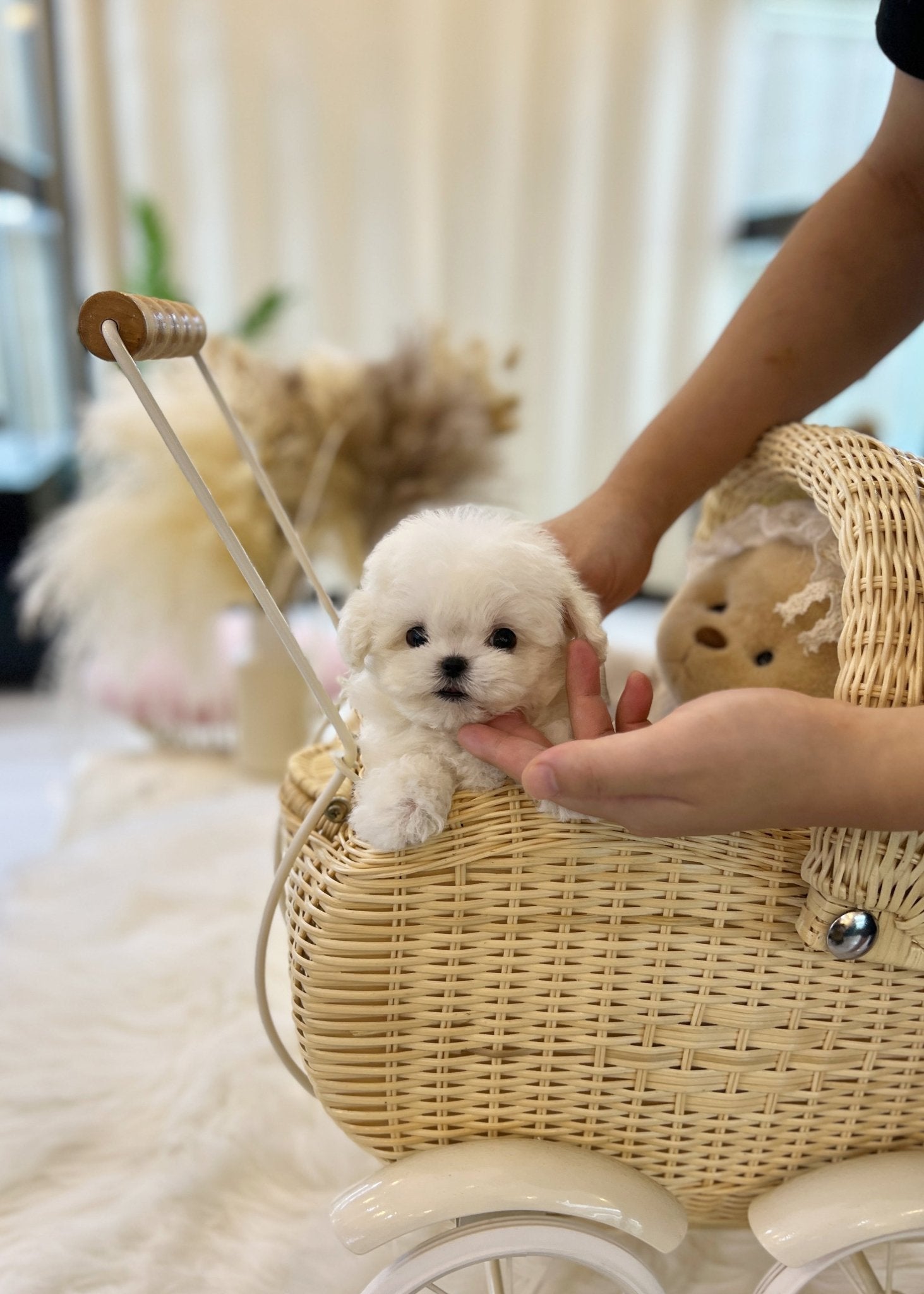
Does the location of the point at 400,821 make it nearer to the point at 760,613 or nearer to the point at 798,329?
the point at 760,613

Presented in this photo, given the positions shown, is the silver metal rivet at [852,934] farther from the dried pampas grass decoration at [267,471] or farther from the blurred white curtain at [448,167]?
the blurred white curtain at [448,167]

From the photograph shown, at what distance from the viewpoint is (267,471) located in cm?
140

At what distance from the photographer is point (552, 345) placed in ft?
8.70

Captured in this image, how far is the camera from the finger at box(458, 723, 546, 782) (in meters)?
0.57

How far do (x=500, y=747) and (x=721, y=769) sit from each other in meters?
0.14

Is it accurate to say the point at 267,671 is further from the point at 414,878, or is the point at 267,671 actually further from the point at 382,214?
the point at 382,214

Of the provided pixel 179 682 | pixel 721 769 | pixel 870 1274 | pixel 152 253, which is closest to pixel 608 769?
pixel 721 769

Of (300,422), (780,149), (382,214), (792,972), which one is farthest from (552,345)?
(792,972)

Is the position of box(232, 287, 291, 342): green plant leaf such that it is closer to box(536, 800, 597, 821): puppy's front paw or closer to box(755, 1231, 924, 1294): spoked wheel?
box(536, 800, 597, 821): puppy's front paw

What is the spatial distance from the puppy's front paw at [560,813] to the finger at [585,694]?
46mm

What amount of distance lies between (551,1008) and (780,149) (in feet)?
8.24

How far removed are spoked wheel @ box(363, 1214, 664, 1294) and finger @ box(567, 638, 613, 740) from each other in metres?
0.30

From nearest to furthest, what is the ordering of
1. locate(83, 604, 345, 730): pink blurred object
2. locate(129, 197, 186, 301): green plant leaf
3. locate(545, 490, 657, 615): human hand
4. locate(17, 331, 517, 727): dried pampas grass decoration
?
locate(545, 490, 657, 615): human hand → locate(17, 331, 517, 727): dried pampas grass decoration → locate(83, 604, 345, 730): pink blurred object → locate(129, 197, 186, 301): green plant leaf

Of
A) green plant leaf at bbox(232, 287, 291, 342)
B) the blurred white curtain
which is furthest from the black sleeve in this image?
green plant leaf at bbox(232, 287, 291, 342)
